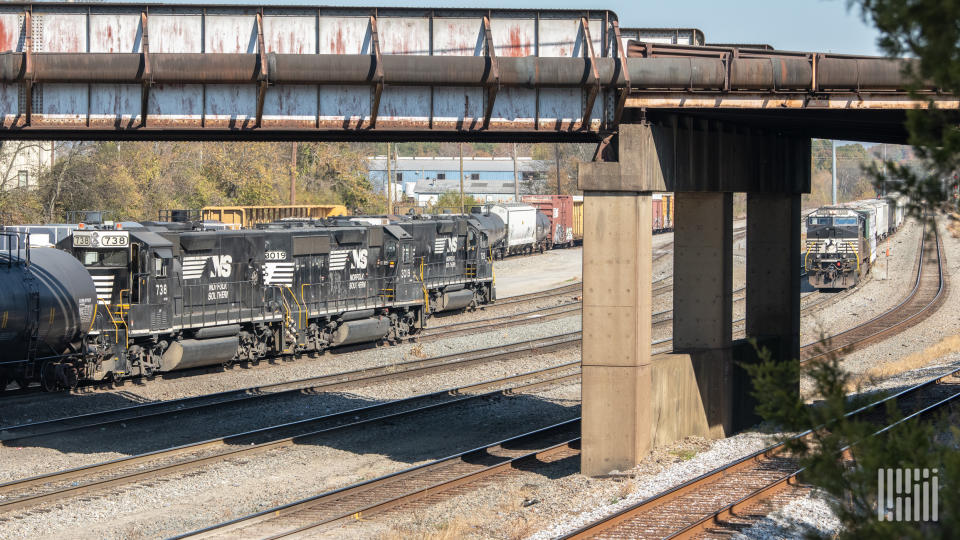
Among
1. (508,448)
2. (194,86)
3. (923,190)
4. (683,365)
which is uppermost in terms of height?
(194,86)

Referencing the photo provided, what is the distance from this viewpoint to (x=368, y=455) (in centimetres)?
1783

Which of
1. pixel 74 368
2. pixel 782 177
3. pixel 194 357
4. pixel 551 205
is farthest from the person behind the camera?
pixel 551 205

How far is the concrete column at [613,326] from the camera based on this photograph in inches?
605

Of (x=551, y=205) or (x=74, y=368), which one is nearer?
(x=74, y=368)

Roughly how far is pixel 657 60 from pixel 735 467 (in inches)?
245

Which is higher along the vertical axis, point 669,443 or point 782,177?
point 782,177

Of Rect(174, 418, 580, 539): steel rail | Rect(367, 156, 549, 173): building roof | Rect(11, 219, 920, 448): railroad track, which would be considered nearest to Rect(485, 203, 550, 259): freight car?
Rect(11, 219, 920, 448): railroad track

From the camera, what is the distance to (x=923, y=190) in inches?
229

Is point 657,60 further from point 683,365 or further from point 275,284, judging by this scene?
point 275,284

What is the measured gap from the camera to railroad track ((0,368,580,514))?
15.0m

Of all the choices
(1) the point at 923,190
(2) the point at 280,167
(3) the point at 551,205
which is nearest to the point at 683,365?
(1) the point at 923,190

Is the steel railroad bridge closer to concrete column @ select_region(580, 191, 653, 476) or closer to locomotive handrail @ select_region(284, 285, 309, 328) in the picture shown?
concrete column @ select_region(580, 191, 653, 476)

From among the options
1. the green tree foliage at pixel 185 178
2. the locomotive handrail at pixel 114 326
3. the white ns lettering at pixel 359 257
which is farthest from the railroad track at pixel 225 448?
the green tree foliage at pixel 185 178

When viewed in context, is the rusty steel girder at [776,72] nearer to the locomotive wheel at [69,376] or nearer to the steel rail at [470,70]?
the steel rail at [470,70]
